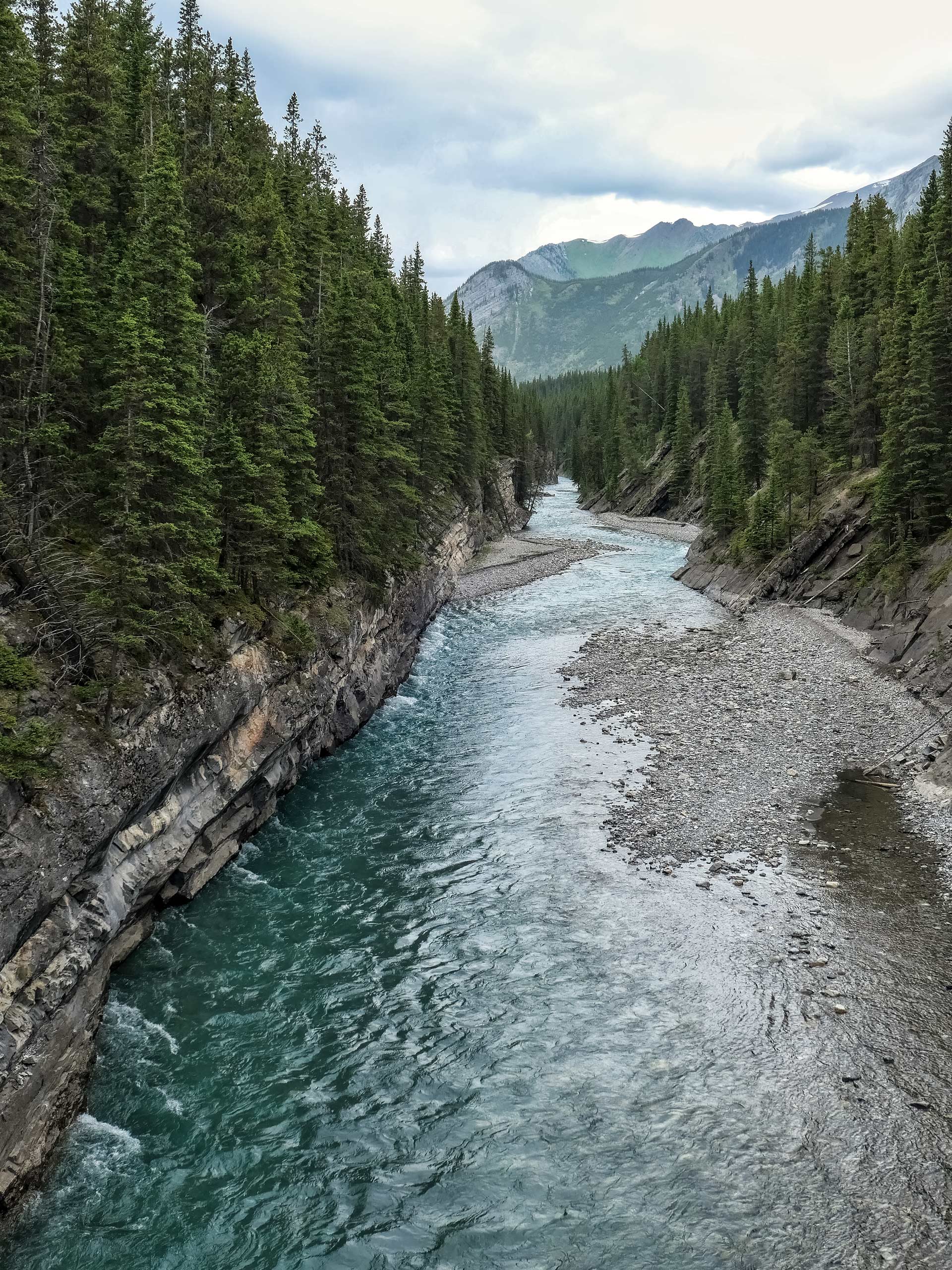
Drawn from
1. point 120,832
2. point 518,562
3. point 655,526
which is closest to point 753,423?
point 655,526

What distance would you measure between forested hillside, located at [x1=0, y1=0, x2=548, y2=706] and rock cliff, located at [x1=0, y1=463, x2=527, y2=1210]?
1784 millimetres

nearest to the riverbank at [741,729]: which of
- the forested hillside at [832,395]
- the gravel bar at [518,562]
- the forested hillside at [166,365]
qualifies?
the forested hillside at [832,395]

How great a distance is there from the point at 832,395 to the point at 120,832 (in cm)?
6299

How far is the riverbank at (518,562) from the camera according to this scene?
62794mm

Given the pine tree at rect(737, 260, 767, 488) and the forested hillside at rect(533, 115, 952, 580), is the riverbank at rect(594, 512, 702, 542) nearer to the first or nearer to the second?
the forested hillside at rect(533, 115, 952, 580)

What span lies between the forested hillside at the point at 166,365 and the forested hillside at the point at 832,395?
84.0ft

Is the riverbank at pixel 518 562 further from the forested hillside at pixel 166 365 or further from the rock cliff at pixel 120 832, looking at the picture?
the rock cliff at pixel 120 832

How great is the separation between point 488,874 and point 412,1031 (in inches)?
231

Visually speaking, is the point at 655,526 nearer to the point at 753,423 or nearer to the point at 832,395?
the point at 753,423

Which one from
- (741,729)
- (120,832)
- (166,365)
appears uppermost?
(166,365)

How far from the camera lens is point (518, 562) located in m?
72.4

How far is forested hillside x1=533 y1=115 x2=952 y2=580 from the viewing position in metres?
40.1

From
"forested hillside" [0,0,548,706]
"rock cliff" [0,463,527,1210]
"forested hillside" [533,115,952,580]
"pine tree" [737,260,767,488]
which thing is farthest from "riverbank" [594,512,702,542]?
"rock cliff" [0,463,527,1210]

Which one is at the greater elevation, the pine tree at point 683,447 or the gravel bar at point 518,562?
the pine tree at point 683,447
